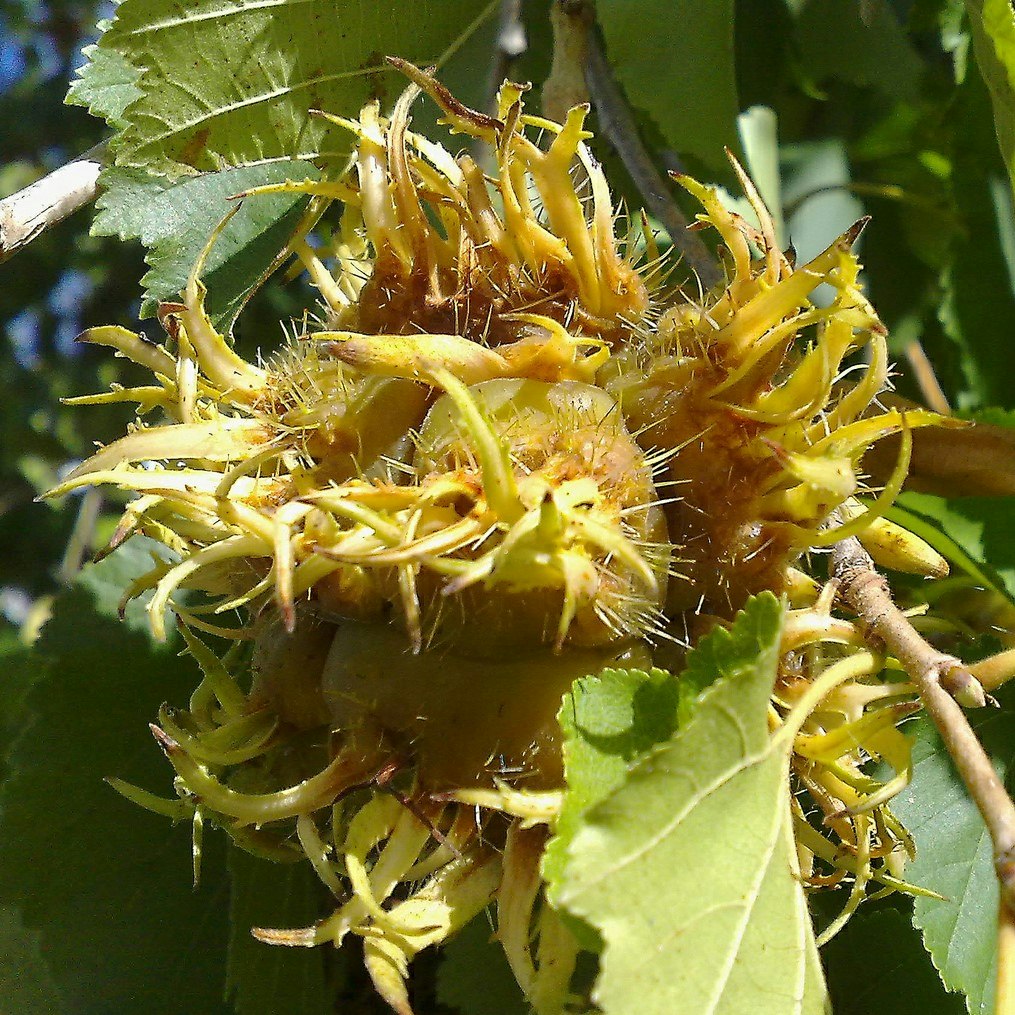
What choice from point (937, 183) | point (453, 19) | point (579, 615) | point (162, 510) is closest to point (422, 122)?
point (453, 19)

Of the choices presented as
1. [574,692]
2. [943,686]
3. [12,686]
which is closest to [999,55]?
[943,686]

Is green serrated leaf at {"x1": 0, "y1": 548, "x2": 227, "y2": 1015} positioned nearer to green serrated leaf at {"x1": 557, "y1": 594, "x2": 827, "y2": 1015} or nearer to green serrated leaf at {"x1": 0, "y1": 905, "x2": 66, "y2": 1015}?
green serrated leaf at {"x1": 0, "y1": 905, "x2": 66, "y2": 1015}

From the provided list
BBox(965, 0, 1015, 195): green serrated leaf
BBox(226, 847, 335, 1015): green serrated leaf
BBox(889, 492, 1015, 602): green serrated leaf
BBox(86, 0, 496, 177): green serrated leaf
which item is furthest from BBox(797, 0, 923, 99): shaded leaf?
BBox(226, 847, 335, 1015): green serrated leaf

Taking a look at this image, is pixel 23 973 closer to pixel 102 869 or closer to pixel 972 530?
pixel 102 869

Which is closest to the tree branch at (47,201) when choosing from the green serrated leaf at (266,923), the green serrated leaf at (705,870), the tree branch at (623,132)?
the tree branch at (623,132)

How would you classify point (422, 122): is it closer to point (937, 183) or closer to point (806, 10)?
point (806, 10)
